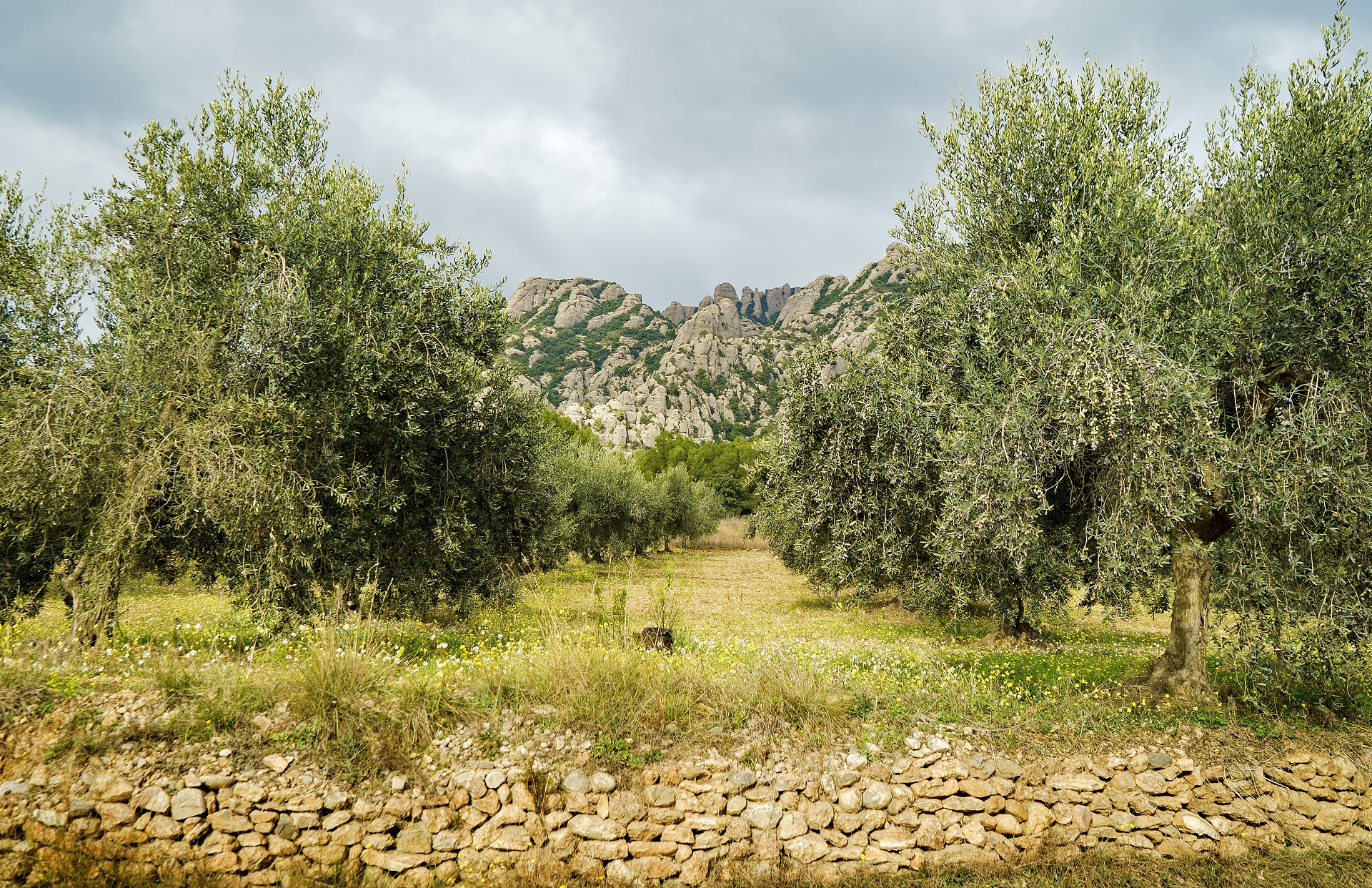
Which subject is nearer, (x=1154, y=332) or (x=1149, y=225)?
(x=1154, y=332)

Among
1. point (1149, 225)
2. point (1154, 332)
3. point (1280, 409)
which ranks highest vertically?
point (1149, 225)

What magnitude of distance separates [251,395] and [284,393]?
0.68m

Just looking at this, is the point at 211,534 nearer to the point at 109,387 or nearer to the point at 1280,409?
the point at 109,387

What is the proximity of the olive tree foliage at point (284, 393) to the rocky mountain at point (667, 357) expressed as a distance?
292 ft

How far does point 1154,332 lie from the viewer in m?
8.70

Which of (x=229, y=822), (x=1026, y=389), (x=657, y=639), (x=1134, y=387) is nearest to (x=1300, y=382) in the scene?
(x=1134, y=387)

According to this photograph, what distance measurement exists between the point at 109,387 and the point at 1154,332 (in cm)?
1760

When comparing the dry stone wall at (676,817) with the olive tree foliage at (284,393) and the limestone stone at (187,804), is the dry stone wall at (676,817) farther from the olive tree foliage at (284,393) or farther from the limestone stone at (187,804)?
the olive tree foliage at (284,393)

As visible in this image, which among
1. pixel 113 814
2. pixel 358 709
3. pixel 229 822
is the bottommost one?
pixel 229 822

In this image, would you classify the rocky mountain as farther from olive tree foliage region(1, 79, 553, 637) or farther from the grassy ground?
the grassy ground

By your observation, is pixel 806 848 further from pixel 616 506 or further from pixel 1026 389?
pixel 616 506

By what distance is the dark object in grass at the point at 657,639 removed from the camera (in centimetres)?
1125

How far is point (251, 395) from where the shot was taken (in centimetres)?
Answer: 1177

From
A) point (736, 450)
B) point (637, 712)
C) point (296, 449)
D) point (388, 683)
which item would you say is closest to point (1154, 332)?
point (637, 712)
